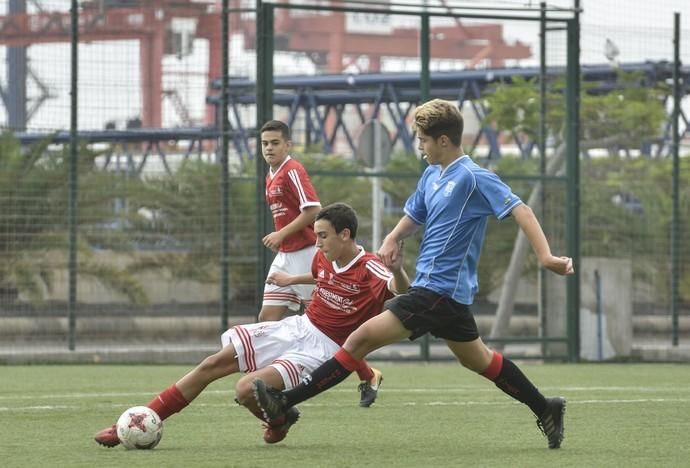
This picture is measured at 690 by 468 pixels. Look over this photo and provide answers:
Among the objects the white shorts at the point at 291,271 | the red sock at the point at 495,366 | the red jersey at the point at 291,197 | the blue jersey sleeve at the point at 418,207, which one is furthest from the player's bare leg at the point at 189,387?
the white shorts at the point at 291,271

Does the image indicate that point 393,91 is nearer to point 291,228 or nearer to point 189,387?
point 291,228

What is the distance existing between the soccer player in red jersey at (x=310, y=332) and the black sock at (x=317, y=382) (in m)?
0.17

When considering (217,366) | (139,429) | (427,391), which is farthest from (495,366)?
(427,391)

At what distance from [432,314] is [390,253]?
36 centimetres

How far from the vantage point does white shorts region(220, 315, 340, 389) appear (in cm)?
755

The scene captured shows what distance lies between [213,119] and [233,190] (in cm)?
91

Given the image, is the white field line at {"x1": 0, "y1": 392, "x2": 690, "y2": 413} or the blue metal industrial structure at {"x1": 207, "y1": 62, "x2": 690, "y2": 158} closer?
the white field line at {"x1": 0, "y1": 392, "x2": 690, "y2": 413}

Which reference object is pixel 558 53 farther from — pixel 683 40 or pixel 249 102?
pixel 249 102

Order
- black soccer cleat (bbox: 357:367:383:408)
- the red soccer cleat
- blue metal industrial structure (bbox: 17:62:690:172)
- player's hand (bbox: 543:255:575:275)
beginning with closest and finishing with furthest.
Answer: player's hand (bbox: 543:255:575:275) → the red soccer cleat → black soccer cleat (bbox: 357:367:383:408) → blue metal industrial structure (bbox: 17:62:690:172)

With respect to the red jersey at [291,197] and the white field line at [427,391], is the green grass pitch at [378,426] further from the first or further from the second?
the red jersey at [291,197]

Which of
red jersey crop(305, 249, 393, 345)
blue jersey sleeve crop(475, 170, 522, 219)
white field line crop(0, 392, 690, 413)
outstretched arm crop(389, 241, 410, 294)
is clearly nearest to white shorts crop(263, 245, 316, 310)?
white field line crop(0, 392, 690, 413)

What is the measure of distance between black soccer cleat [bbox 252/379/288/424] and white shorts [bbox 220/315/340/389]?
12.2 inches

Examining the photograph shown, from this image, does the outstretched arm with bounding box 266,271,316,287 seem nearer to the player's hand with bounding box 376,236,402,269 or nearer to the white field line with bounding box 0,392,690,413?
the player's hand with bounding box 376,236,402,269

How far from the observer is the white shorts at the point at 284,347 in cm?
755
